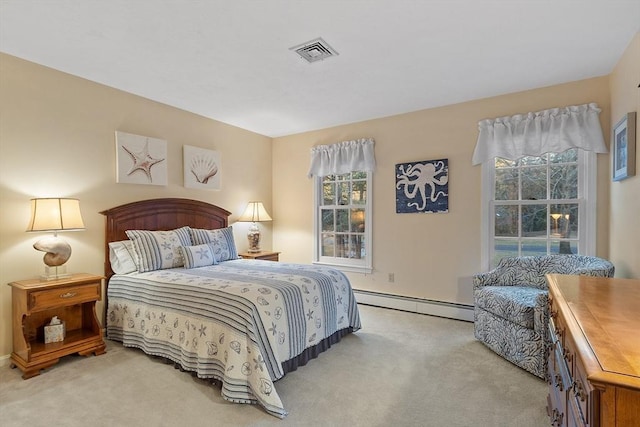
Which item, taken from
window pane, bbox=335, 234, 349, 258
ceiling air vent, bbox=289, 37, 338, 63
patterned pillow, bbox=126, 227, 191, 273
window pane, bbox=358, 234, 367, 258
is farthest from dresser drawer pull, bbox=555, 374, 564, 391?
window pane, bbox=335, 234, 349, 258

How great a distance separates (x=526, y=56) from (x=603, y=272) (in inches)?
70.8

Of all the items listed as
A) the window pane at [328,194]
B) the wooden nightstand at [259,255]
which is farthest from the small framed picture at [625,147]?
the wooden nightstand at [259,255]

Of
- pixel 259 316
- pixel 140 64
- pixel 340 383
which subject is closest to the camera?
pixel 259 316

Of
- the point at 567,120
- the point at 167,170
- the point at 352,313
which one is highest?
the point at 567,120

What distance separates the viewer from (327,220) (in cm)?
497

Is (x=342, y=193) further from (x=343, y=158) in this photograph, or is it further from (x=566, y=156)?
(x=566, y=156)

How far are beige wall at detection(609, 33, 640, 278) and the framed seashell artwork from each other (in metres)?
4.22

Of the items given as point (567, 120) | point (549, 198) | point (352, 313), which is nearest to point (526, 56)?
point (567, 120)

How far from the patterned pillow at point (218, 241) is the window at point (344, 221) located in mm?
1447

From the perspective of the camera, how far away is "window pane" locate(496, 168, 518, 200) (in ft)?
11.8

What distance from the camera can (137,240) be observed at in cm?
323

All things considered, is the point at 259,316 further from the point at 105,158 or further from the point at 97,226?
the point at 105,158

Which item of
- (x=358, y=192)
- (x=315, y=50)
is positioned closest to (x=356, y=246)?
(x=358, y=192)

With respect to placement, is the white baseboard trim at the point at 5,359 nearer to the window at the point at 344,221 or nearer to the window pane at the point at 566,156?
the window at the point at 344,221
